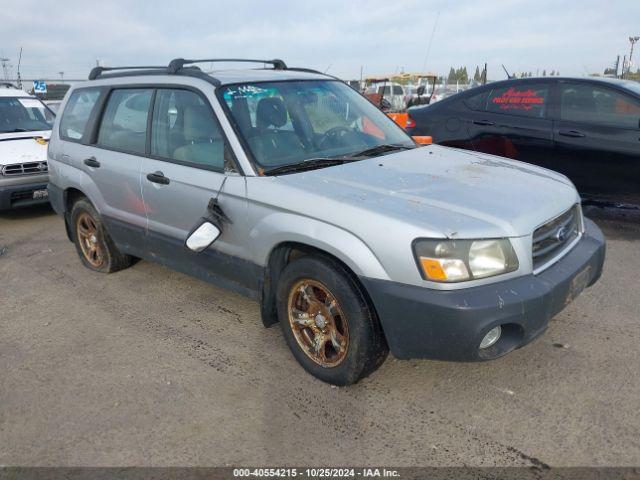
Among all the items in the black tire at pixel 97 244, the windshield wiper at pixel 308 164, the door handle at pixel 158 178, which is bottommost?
the black tire at pixel 97 244

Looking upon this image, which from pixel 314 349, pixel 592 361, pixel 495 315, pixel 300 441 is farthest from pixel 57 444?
pixel 592 361

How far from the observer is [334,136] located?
375cm

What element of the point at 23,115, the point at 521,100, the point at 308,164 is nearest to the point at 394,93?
the point at 23,115

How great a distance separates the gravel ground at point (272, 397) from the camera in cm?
261

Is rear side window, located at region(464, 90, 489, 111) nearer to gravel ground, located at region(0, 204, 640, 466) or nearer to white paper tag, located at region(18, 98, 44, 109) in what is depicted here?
gravel ground, located at region(0, 204, 640, 466)

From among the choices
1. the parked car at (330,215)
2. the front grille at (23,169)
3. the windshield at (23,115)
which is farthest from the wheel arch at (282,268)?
the windshield at (23,115)

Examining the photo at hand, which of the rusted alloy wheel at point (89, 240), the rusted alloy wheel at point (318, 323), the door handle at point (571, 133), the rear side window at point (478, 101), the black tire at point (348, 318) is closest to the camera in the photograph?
the black tire at point (348, 318)

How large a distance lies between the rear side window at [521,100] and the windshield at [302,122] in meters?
2.65

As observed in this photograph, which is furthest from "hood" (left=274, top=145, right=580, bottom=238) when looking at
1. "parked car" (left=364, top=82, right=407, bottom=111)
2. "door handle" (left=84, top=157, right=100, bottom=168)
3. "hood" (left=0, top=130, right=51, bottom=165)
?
"parked car" (left=364, top=82, right=407, bottom=111)

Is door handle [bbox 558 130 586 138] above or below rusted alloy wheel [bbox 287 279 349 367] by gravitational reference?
above

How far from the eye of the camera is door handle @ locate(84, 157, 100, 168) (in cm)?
447

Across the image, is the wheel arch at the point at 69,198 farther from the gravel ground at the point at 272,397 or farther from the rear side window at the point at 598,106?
the rear side window at the point at 598,106

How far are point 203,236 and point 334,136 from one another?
112 centimetres

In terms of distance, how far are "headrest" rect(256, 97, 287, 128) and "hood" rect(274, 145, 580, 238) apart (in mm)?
540
